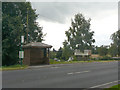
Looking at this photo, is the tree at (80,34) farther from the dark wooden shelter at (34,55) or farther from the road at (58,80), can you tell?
the road at (58,80)

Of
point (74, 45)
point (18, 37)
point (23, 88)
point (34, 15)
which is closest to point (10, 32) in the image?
point (18, 37)

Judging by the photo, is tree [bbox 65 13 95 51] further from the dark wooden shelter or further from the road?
the road

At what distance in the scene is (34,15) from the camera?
33.1 meters

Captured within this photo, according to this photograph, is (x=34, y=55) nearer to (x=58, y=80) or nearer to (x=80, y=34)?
(x=58, y=80)

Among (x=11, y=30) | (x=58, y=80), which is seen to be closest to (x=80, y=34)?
(x=11, y=30)

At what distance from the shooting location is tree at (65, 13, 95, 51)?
60.2 m

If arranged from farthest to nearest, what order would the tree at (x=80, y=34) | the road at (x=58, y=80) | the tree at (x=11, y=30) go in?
the tree at (x=80, y=34), the tree at (x=11, y=30), the road at (x=58, y=80)

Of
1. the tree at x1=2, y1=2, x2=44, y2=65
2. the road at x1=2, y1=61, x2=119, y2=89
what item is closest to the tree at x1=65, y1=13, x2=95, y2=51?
the tree at x1=2, y1=2, x2=44, y2=65

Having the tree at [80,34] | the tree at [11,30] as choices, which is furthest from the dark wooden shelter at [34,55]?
the tree at [80,34]

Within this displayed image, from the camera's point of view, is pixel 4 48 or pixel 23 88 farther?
pixel 4 48

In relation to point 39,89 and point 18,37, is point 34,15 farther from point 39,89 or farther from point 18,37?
point 39,89

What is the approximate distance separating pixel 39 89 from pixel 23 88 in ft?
2.64

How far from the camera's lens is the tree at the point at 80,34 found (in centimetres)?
6025

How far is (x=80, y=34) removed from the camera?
2408 inches
